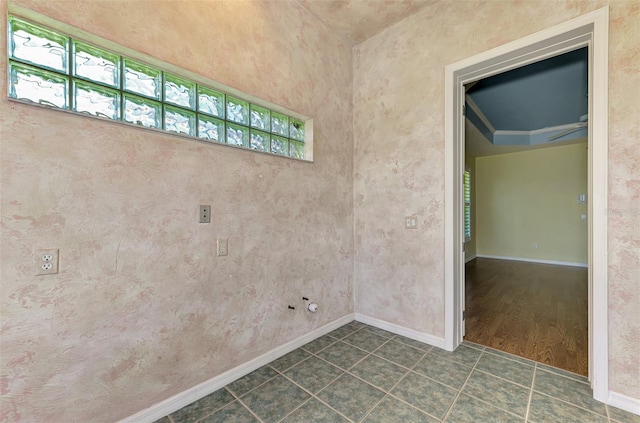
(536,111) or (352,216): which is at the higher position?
(536,111)

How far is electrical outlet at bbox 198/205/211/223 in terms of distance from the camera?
70.4 inches

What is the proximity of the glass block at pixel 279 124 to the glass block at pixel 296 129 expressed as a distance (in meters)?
0.05

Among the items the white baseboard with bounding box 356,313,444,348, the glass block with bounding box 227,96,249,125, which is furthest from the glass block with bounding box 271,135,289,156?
the white baseboard with bounding box 356,313,444,348

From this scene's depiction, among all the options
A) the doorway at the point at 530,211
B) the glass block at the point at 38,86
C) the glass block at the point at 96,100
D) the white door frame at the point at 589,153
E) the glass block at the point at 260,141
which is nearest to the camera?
the glass block at the point at 38,86

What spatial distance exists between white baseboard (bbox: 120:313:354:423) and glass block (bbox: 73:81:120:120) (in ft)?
5.65

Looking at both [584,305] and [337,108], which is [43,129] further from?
[584,305]

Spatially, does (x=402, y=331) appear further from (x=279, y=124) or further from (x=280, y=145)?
(x=279, y=124)

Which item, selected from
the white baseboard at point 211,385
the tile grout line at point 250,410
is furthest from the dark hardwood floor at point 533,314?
the tile grout line at point 250,410

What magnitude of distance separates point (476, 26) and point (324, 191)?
1.91m

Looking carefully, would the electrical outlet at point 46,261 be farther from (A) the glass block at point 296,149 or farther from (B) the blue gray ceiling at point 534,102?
(B) the blue gray ceiling at point 534,102

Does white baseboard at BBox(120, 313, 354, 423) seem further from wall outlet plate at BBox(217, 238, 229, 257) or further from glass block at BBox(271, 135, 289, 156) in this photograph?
glass block at BBox(271, 135, 289, 156)

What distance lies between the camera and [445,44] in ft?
7.78

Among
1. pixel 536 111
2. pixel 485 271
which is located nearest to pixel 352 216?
pixel 485 271

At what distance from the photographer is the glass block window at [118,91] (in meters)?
1.26
